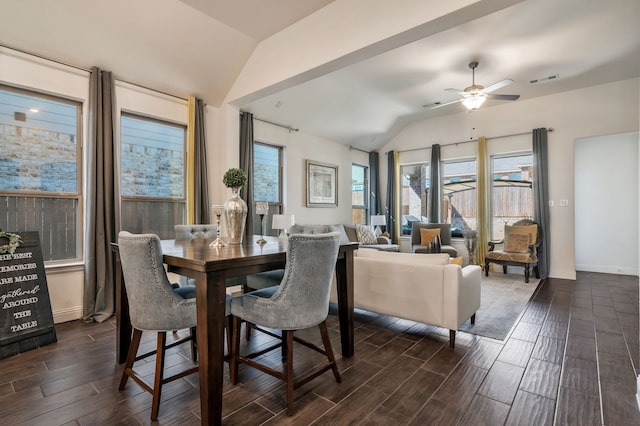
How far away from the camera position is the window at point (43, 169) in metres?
3.04

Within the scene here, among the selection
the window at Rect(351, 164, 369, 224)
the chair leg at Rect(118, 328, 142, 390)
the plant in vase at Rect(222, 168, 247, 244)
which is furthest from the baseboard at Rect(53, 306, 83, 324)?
the window at Rect(351, 164, 369, 224)

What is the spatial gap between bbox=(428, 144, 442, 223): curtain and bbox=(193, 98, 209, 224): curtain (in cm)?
485

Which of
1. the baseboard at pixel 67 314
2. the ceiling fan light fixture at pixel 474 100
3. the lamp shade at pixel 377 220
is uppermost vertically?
the ceiling fan light fixture at pixel 474 100

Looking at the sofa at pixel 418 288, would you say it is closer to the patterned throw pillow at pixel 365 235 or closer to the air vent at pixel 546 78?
the patterned throw pillow at pixel 365 235

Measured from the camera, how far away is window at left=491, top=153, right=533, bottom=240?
6.09 metres

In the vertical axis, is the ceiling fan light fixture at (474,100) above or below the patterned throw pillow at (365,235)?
above

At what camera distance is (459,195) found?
692 centimetres

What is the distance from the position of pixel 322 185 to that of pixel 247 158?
203 centimetres

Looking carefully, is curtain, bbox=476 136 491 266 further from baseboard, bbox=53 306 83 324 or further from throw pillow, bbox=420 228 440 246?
baseboard, bbox=53 306 83 324

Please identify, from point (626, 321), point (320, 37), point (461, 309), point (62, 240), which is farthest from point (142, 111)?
point (626, 321)

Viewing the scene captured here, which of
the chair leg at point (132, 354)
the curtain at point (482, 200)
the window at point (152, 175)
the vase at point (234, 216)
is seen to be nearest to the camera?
the chair leg at point (132, 354)

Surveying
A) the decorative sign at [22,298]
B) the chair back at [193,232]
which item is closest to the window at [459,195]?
the chair back at [193,232]

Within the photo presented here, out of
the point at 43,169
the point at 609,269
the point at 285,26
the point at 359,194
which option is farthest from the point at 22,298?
the point at 609,269

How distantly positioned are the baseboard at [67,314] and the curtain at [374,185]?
592 centimetres
